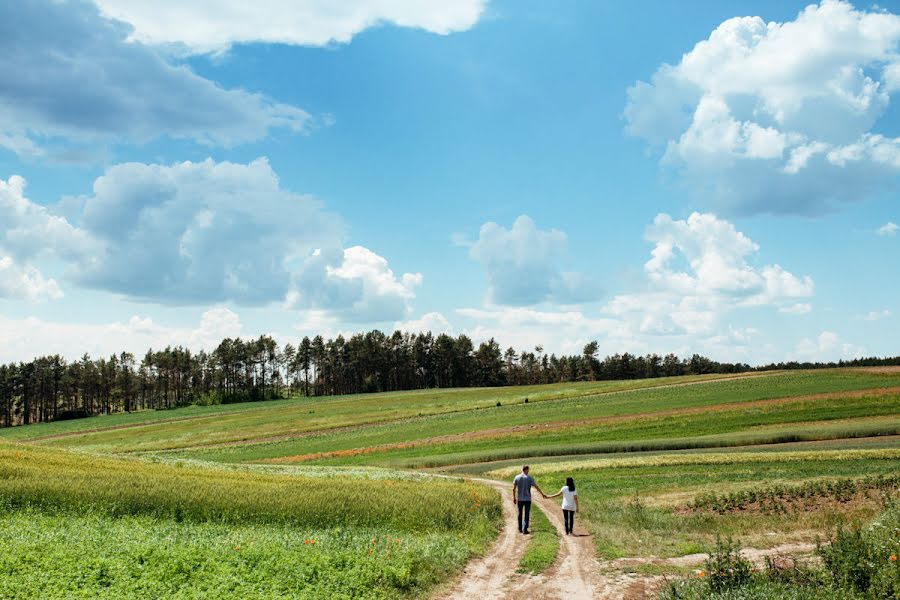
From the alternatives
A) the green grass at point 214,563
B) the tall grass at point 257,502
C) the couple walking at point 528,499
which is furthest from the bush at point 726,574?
the tall grass at point 257,502

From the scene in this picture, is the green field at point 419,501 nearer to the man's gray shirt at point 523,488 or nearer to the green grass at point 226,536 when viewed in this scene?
the green grass at point 226,536

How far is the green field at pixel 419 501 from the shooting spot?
15.2 m

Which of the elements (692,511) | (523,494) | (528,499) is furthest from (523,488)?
(692,511)

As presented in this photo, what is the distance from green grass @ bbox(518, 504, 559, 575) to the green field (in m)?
0.13

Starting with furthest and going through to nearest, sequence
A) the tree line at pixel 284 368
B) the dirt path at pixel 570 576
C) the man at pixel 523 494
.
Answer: the tree line at pixel 284 368 → the man at pixel 523 494 → the dirt path at pixel 570 576

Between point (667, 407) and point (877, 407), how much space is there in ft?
65.8

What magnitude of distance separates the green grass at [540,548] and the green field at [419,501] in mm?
126

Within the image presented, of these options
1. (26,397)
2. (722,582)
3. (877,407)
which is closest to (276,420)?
(877,407)

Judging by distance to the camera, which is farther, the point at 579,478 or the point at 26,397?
the point at 26,397

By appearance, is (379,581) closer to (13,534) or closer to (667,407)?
(13,534)

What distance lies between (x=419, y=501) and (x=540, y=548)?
5606 mm

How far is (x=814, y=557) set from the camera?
1677cm

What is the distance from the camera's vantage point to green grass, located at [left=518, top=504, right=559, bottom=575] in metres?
17.5

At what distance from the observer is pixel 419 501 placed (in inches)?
926
